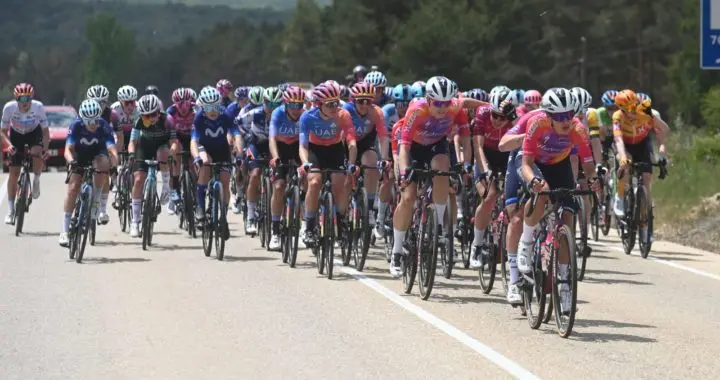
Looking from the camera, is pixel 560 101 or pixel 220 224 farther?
pixel 220 224

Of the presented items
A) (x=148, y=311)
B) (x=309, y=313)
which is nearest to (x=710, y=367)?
(x=309, y=313)

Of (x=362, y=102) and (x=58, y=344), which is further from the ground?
(x=362, y=102)

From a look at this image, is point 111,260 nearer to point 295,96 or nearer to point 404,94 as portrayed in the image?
point 295,96

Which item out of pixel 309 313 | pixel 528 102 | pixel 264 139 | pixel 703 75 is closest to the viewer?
pixel 309 313

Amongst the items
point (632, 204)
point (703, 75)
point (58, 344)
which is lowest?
point (58, 344)

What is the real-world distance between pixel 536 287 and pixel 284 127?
616 cm

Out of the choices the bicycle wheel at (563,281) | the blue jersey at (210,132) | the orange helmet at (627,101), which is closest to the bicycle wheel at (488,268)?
the bicycle wheel at (563,281)

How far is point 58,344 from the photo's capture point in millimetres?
10406

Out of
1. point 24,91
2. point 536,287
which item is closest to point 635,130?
point 536,287

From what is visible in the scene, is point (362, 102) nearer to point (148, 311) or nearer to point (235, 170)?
point (148, 311)

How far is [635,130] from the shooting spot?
1770cm

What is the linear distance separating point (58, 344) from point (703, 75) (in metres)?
80.0

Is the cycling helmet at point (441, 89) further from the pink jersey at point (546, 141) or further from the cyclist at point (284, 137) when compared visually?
the cyclist at point (284, 137)

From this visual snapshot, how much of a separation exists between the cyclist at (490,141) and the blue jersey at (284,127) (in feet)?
7.16
